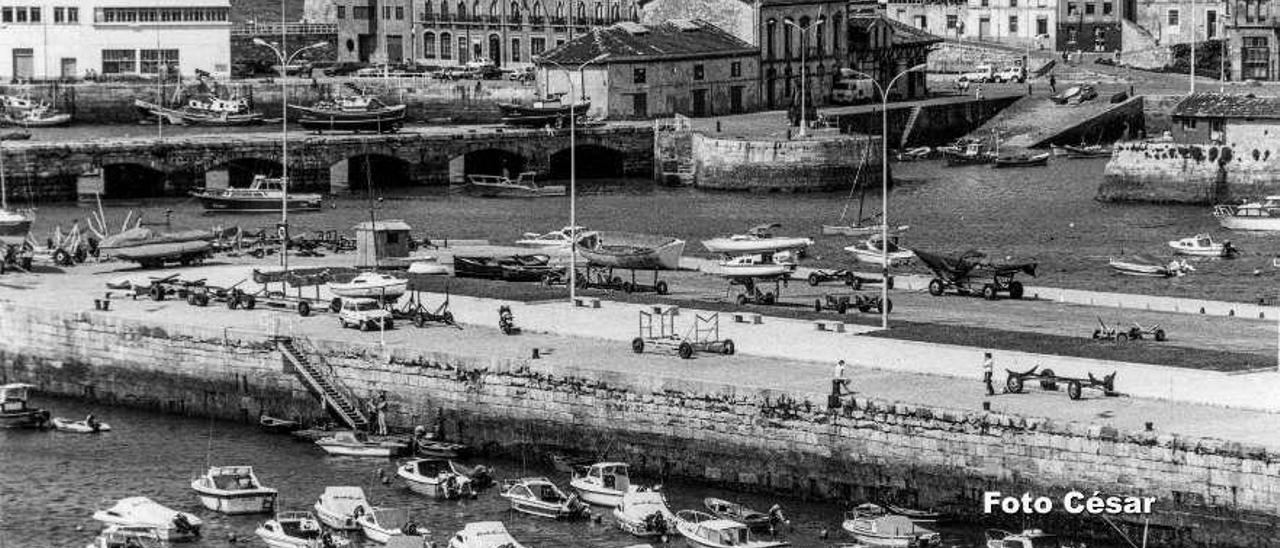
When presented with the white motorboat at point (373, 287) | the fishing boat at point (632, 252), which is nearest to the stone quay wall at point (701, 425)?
the white motorboat at point (373, 287)

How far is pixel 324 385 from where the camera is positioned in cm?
9238

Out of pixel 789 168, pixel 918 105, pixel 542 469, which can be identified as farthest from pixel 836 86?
pixel 542 469

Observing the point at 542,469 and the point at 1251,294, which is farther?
the point at 1251,294

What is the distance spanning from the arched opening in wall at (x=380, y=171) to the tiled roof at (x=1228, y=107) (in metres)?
41.6

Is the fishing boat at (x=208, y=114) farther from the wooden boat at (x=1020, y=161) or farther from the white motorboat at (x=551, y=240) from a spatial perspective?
the white motorboat at (x=551, y=240)

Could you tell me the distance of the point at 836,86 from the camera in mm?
192625

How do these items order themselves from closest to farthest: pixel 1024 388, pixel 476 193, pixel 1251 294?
1. pixel 1024 388
2. pixel 1251 294
3. pixel 476 193

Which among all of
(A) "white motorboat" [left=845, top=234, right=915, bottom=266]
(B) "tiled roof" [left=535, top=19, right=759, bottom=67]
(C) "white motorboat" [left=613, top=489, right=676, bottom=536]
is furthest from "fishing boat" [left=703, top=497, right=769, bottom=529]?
(B) "tiled roof" [left=535, top=19, right=759, bottom=67]

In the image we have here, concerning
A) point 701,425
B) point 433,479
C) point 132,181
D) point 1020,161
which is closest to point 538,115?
point 132,181

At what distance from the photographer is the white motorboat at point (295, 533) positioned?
75.9 metres

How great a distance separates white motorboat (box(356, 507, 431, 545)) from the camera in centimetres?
7669

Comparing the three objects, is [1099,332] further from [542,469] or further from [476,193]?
[476,193]

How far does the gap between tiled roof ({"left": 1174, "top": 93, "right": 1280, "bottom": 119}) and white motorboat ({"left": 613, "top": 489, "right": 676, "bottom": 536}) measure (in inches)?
3188

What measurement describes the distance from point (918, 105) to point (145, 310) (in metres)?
96.3
